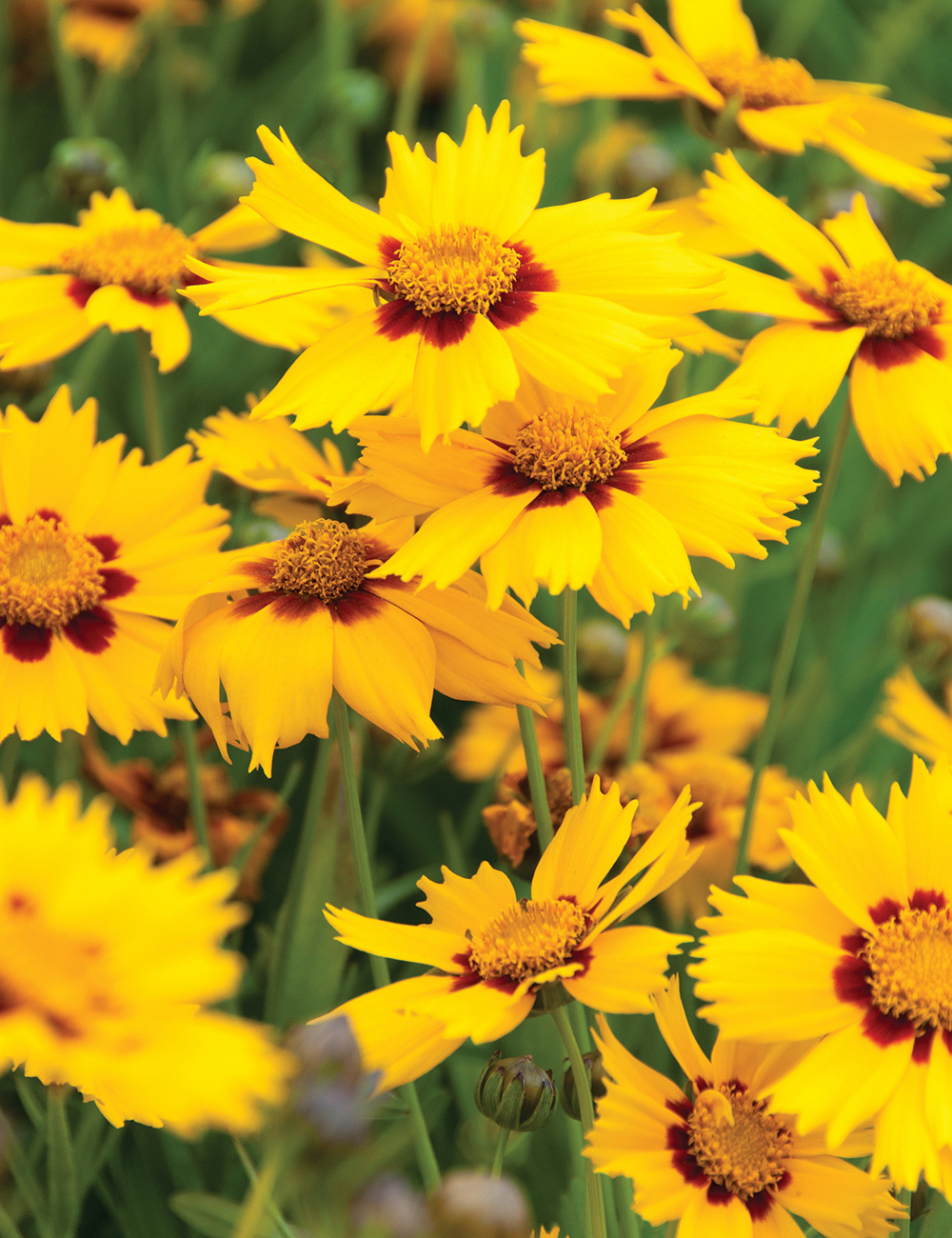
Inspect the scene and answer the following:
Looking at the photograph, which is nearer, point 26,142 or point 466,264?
point 466,264

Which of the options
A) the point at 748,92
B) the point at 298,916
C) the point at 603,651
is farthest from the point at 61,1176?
the point at 748,92

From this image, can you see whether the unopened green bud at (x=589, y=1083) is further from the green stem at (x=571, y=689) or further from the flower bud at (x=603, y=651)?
the flower bud at (x=603, y=651)

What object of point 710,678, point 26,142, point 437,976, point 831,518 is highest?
point 26,142

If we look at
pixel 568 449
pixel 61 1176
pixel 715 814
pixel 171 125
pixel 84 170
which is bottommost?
pixel 61 1176

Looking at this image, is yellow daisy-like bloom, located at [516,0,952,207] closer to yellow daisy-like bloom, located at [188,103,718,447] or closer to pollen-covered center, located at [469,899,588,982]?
yellow daisy-like bloom, located at [188,103,718,447]

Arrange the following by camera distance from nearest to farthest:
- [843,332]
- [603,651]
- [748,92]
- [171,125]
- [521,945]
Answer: [521,945] → [843,332] → [748,92] → [603,651] → [171,125]

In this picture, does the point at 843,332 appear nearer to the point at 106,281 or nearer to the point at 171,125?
the point at 106,281

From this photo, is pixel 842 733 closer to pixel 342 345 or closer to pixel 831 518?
pixel 831 518

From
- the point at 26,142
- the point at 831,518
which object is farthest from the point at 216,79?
the point at 831,518
